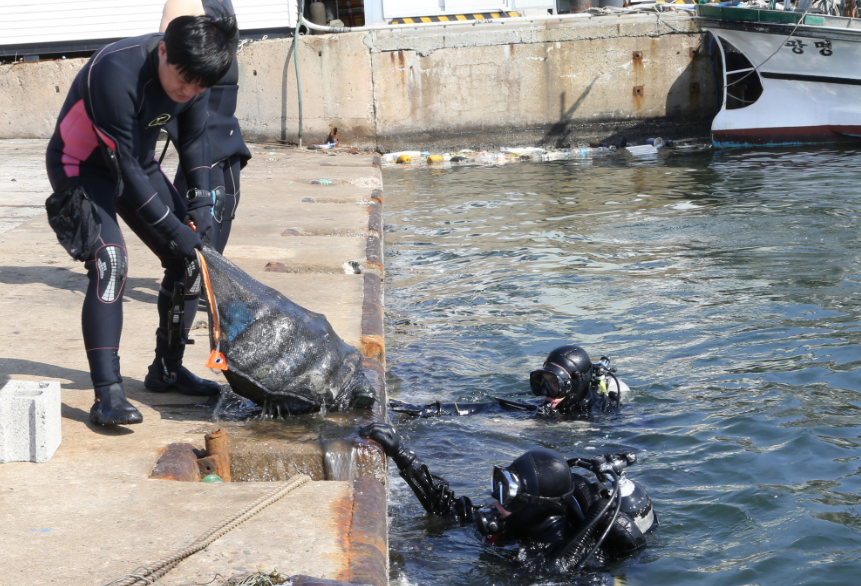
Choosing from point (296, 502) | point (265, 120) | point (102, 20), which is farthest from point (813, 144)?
point (296, 502)

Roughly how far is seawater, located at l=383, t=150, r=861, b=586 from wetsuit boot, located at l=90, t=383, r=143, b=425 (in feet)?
4.04

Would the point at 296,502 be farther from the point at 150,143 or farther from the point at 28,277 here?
the point at 28,277

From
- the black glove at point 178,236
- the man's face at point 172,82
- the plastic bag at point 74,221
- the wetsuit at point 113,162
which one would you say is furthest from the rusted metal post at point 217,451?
the man's face at point 172,82

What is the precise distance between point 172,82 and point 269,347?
1.08m

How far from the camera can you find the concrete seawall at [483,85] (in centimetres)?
1528

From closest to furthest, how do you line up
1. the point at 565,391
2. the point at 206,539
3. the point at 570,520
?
the point at 206,539 < the point at 570,520 < the point at 565,391

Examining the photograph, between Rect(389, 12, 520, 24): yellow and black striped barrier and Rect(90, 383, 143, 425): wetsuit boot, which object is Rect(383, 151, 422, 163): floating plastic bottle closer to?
Rect(389, 12, 520, 24): yellow and black striped barrier

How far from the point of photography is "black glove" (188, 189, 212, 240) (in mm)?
3590

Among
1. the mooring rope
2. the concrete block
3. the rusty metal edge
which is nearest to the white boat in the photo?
the rusty metal edge

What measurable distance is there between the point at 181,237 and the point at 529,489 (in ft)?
5.55

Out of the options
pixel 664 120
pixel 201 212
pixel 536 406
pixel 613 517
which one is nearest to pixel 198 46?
pixel 201 212

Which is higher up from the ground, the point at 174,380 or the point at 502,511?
the point at 174,380

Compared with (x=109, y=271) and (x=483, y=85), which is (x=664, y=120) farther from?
(x=109, y=271)

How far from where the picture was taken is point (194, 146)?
3.67 metres
